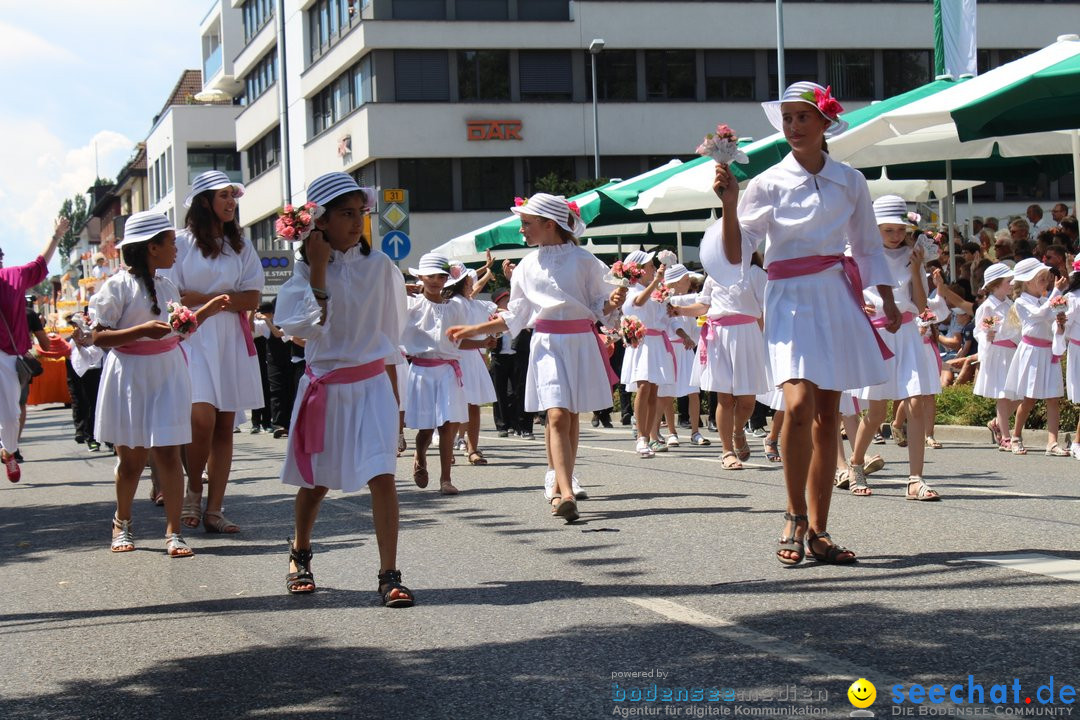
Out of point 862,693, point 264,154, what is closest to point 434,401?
point 862,693

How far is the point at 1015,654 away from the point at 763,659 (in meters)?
0.86

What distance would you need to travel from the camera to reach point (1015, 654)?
5.08 metres

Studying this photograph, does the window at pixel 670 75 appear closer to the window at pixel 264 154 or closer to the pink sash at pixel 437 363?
the window at pixel 264 154

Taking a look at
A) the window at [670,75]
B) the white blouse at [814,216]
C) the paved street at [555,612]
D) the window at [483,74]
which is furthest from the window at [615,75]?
the white blouse at [814,216]

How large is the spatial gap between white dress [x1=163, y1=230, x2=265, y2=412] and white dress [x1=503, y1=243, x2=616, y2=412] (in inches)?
69.5

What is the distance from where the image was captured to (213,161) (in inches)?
3147

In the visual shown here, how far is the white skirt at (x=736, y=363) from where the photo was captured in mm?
13312

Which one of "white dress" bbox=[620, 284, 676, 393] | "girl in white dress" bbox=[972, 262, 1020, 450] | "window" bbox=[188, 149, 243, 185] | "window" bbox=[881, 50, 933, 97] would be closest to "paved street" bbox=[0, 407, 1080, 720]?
"girl in white dress" bbox=[972, 262, 1020, 450]

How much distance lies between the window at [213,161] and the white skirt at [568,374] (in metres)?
69.2

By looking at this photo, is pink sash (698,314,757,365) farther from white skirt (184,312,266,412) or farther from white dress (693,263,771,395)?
white skirt (184,312,266,412)

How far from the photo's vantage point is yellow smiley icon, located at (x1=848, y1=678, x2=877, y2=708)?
4508mm

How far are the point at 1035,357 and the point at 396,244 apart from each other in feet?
37.5

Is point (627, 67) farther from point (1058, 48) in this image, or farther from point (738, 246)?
point (738, 246)

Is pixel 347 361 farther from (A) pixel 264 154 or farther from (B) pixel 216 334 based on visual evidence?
(A) pixel 264 154
